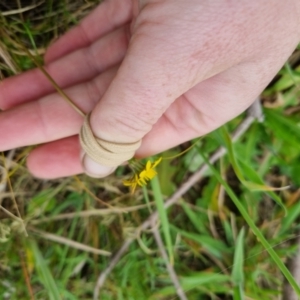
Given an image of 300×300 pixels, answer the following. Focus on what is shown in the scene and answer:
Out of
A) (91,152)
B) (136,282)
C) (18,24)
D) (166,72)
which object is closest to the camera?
(166,72)

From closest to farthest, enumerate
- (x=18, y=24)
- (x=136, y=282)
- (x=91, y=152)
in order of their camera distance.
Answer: (x=91, y=152) < (x=18, y=24) < (x=136, y=282)

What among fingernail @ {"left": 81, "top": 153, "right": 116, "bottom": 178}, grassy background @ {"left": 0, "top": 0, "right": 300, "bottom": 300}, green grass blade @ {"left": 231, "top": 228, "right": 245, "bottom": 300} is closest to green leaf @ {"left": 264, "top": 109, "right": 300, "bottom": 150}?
grassy background @ {"left": 0, "top": 0, "right": 300, "bottom": 300}

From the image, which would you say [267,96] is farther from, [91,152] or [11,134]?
[11,134]

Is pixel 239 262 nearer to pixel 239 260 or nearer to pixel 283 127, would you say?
pixel 239 260

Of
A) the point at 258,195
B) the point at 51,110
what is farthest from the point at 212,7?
the point at 258,195

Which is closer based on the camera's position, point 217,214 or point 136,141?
point 136,141

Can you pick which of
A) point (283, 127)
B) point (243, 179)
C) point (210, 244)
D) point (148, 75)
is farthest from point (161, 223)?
point (148, 75)
